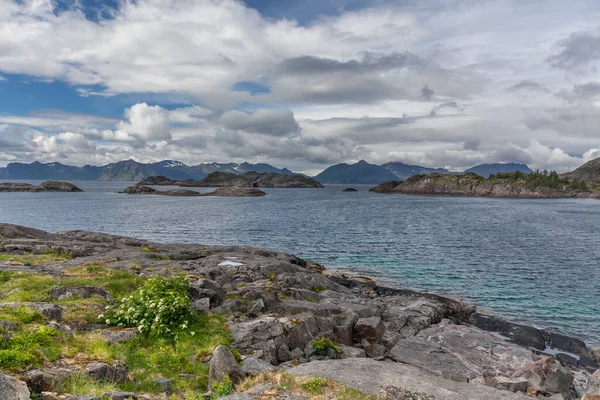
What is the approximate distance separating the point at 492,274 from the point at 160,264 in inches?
1590

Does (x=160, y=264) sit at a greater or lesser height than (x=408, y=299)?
greater

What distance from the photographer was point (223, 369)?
12.5 meters

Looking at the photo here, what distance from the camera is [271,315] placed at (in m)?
20.3

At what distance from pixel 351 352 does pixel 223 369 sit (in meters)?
8.29

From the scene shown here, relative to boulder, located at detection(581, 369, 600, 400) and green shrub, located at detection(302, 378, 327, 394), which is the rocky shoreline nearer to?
boulder, located at detection(581, 369, 600, 400)

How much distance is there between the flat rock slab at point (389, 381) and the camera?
11.1m

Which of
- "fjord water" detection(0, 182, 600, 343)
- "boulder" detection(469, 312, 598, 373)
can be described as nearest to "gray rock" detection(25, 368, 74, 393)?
"boulder" detection(469, 312, 598, 373)

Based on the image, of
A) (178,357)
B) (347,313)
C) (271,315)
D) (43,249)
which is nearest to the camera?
(178,357)

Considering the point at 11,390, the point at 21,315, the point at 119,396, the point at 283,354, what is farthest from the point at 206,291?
the point at 11,390

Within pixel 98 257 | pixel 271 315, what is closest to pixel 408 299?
pixel 271 315

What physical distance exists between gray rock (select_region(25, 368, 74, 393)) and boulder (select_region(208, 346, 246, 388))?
440 centimetres

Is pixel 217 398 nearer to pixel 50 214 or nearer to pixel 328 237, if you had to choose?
pixel 328 237

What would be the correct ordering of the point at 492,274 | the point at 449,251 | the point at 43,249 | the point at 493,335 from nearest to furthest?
the point at 493,335
the point at 43,249
the point at 492,274
the point at 449,251

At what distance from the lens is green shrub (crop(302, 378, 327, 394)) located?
1055 cm
